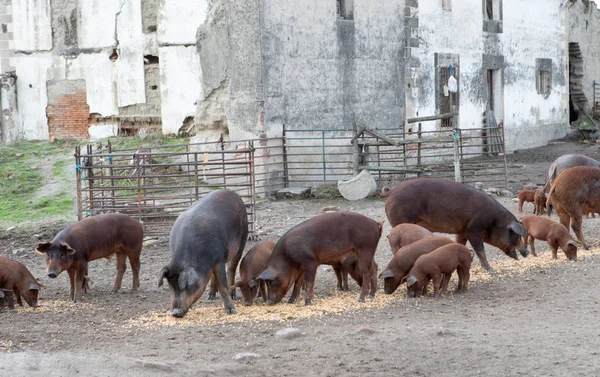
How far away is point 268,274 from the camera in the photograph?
28.7 ft

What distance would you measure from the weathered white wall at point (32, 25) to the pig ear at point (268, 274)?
1673cm

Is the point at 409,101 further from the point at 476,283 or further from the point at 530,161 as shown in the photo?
the point at 476,283

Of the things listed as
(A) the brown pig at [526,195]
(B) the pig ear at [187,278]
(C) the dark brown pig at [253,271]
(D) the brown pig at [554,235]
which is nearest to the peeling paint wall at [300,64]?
(A) the brown pig at [526,195]

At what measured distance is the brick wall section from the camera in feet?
76.7

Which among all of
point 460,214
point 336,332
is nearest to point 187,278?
point 336,332

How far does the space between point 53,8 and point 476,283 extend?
17.1 m

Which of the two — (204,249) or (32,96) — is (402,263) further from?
(32,96)

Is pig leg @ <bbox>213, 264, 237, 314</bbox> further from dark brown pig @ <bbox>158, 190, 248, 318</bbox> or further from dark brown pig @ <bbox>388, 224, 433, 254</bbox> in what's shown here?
dark brown pig @ <bbox>388, 224, 433, 254</bbox>

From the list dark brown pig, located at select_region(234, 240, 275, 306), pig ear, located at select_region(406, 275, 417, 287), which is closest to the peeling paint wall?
dark brown pig, located at select_region(234, 240, 275, 306)

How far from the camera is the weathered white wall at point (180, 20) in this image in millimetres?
20297

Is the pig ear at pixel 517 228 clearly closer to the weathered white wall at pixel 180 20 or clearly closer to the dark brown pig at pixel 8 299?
the dark brown pig at pixel 8 299

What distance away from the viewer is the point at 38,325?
8.46 meters

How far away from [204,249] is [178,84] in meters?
13.2

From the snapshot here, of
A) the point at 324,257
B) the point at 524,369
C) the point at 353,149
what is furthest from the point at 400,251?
the point at 353,149
